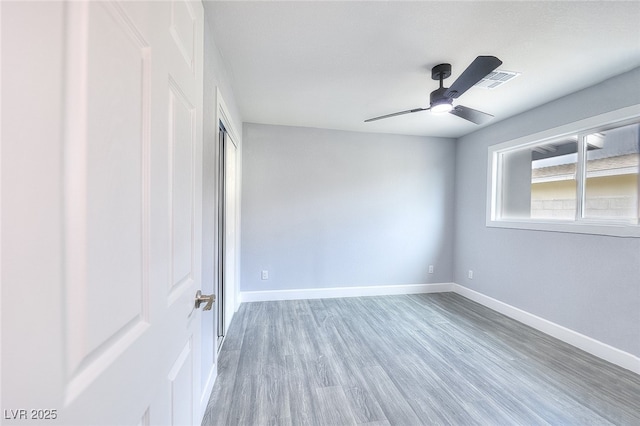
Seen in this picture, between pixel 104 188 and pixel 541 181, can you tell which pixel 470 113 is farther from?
pixel 104 188

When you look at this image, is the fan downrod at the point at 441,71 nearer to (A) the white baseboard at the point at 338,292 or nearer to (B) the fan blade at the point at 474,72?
(B) the fan blade at the point at 474,72

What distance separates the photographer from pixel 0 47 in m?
0.29

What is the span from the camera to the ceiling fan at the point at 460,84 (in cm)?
148

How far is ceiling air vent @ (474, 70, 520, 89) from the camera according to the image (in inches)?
79.0

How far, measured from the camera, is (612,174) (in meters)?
2.22

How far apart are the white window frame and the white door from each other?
3243 mm

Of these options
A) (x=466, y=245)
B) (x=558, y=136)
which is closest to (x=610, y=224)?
(x=558, y=136)

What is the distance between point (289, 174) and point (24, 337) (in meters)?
3.21

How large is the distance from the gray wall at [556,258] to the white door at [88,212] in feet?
10.6

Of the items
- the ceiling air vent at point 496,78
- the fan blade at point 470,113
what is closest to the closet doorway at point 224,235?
the fan blade at point 470,113

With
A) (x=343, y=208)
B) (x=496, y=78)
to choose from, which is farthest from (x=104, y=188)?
(x=343, y=208)

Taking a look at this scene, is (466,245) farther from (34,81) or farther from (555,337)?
(34,81)

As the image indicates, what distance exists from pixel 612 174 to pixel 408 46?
2.24m

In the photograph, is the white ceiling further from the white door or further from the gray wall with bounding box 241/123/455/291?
the white door
